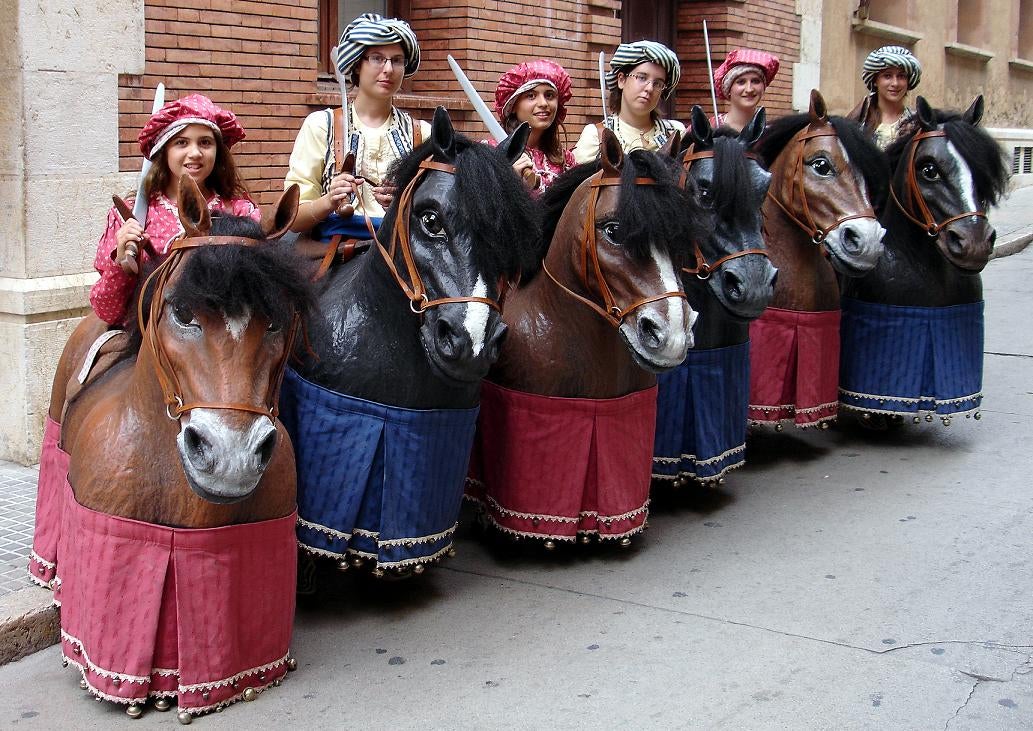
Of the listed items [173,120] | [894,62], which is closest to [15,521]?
[173,120]

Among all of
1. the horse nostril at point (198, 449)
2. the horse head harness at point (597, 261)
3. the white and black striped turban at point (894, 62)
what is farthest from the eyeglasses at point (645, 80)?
the horse nostril at point (198, 449)

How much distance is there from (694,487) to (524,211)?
8.66 ft

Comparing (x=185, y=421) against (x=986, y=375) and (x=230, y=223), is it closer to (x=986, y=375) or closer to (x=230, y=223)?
(x=230, y=223)

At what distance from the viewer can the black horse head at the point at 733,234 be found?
508 cm

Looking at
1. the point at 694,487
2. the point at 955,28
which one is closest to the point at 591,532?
the point at 694,487

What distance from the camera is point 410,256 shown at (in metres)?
3.97

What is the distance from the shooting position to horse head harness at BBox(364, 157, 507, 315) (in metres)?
3.92

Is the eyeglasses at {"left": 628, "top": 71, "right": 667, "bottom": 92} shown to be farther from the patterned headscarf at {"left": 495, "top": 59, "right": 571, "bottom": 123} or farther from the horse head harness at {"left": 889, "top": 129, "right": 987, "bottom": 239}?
the horse head harness at {"left": 889, "top": 129, "right": 987, "bottom": 239}

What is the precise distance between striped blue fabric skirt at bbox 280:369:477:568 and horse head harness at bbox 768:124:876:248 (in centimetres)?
256

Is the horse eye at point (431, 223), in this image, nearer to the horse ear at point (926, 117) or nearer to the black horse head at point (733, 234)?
the black horse head at point (733, 234)

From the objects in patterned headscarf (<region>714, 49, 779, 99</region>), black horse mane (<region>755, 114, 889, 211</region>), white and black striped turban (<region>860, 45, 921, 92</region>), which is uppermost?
white and black striped turban (<region>860, 45, 921, 92</region>)

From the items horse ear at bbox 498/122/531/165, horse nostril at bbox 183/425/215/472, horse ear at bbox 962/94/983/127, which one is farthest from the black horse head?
horse nostril at bbox 183/425/215/472

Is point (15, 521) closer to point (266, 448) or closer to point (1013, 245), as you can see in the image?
point (266, 448)

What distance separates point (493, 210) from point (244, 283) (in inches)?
38.7
